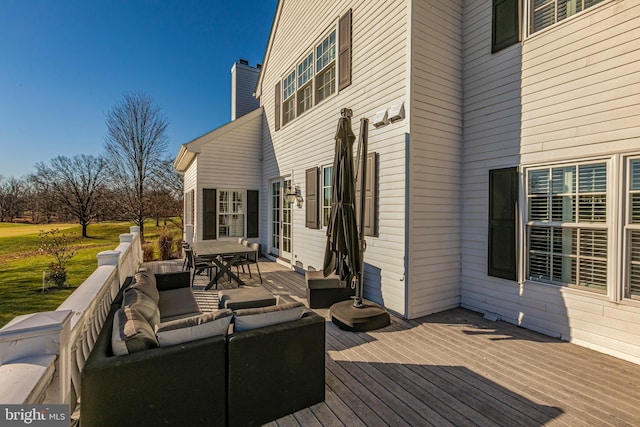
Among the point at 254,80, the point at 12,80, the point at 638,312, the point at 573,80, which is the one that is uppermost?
the point at 254,80

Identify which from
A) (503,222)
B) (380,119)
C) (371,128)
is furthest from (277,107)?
(503,222)

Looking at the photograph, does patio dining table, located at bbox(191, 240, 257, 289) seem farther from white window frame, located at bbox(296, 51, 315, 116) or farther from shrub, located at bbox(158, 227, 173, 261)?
shrub, located at bbox(158, 227, 173, 261)

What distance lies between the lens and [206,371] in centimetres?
191

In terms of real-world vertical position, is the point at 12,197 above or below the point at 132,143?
below

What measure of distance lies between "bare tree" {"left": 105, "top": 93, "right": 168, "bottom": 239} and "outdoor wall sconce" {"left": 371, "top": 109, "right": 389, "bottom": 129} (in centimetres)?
1378

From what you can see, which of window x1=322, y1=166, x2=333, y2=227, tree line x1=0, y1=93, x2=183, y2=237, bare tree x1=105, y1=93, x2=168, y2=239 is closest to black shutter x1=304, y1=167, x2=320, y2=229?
window x1=322, y1=166, x2=333, y2=227

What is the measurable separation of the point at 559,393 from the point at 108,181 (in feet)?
66.8

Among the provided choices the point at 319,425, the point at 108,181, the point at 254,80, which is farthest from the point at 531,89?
the point at 108,181

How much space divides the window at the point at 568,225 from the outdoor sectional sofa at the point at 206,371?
3.29m

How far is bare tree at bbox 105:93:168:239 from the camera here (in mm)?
14625

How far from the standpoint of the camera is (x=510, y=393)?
2492 millimetres

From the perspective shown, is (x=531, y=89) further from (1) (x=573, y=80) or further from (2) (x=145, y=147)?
(2) (x=145, y=147)

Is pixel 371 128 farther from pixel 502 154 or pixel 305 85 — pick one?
pixel 305 85

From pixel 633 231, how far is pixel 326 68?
224 inches
